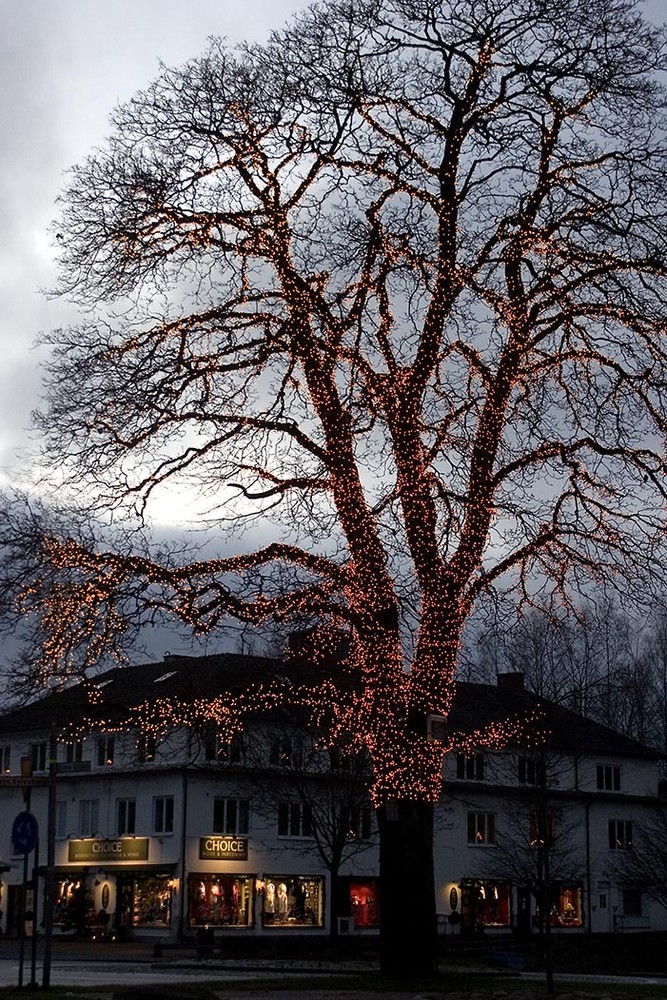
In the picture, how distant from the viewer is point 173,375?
20.0 meters

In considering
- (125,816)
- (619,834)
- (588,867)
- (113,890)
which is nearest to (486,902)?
(588,867)

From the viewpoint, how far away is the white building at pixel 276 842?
52.9 meters

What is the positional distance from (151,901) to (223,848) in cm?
343

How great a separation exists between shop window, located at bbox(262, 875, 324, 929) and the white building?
6 centimetres

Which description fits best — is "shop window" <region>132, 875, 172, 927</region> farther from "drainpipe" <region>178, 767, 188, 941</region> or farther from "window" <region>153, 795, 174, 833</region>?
"window" <region>153, 795, 174, 833</region>

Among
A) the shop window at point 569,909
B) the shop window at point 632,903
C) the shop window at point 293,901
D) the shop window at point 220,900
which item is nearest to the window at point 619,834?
the shop window at point 632,903

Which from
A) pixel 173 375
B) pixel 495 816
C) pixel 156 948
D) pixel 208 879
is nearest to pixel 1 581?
pixel 173 375

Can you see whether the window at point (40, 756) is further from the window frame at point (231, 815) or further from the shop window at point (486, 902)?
the shop window at point (486, 902)

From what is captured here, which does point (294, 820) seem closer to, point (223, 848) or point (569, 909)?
point (223, 848)

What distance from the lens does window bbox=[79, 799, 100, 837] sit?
2259 inches

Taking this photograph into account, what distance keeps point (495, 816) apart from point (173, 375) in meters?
46.5

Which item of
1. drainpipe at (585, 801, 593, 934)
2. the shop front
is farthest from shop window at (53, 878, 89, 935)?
drainpipe at (585, 801, 593, 934)

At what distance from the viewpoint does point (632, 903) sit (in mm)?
65688

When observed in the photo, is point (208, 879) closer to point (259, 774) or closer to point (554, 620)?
point (259, 774)
